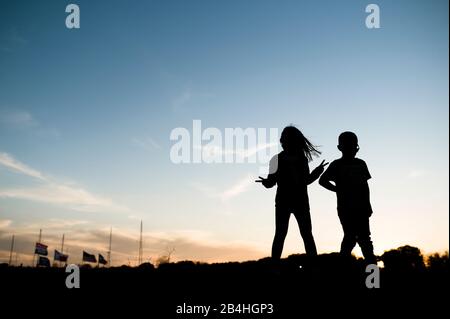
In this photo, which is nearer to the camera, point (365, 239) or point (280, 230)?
point (365, 239)

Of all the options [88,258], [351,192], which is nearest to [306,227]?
[351,192]

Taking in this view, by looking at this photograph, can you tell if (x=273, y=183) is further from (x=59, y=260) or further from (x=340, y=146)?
(x=59, y=260)

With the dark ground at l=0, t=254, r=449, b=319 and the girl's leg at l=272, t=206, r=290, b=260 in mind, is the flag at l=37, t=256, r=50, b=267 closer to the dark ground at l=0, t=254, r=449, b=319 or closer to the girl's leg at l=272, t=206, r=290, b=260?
the dark ground at l=0, t=254, r=449, b=319

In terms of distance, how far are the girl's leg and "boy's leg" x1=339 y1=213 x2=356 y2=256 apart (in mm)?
1066

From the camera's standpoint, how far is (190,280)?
23.4ft

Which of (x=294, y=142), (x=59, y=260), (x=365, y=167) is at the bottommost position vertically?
(x=59, y=260)

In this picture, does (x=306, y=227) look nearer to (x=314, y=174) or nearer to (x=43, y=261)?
(x=314, y=174)

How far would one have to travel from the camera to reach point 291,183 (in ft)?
23.7

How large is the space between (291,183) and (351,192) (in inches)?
45.1

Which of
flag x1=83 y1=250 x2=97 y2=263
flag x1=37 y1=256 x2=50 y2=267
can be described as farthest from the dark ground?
flag x1=37 y1=256 x2=50 y2=267

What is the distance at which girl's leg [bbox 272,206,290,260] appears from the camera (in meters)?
7.09
